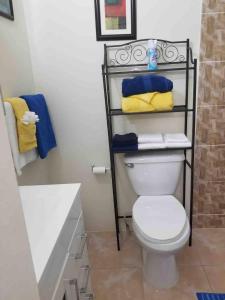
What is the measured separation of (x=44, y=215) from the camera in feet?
3.16

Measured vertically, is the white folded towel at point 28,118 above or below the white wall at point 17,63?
below

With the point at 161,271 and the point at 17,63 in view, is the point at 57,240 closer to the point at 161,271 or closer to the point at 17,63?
the point at 161,271

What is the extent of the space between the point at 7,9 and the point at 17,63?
11.5 inches

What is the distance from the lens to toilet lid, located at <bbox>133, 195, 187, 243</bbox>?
→ 1.38m

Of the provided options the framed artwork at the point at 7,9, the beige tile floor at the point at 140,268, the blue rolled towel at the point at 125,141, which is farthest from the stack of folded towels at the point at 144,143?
the framed artwork at the point at 7,9

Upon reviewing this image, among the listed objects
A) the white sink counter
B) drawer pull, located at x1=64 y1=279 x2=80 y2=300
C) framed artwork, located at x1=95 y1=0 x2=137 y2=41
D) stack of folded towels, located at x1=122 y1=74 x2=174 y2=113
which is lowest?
drawer pull, located at x1=64 y1=279 x2=80 y2=300

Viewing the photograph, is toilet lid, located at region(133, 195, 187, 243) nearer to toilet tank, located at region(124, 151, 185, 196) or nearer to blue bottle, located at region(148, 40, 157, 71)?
toilet tank, located at region(124, 151, 185, 196)

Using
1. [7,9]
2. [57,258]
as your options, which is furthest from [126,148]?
[7,9]

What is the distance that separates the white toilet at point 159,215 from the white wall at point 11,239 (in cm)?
96

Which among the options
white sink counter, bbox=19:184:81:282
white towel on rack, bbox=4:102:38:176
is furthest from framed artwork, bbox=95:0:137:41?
white sink counter, bbox=19:184:81:282

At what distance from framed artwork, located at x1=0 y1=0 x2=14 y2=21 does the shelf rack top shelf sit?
1.97ft

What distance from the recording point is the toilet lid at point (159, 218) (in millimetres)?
1377

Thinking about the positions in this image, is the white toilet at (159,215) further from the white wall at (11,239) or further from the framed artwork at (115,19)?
the white wall at (11,239)

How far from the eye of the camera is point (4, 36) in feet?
4.40
